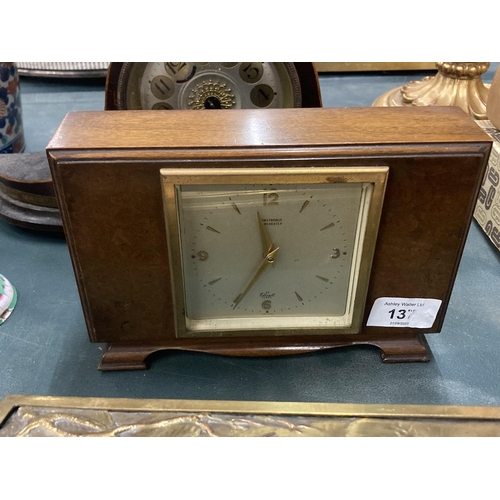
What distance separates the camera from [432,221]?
93 centimetres

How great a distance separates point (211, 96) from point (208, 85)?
3cm

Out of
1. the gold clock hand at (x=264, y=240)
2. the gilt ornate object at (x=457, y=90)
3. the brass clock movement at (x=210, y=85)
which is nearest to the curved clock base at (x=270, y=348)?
the gold clock hand at (x=264, y=240)

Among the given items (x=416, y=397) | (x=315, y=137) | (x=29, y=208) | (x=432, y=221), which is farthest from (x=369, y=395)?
(x=29, y=208)

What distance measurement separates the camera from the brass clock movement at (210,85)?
3.91 feet

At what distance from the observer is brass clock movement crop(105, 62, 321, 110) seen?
1192mm

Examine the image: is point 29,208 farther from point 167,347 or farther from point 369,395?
point 369,395

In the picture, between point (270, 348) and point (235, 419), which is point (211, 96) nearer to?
point (270, 348)

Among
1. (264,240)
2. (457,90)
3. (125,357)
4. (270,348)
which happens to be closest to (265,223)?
(264,240)

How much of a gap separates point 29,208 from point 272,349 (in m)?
0.76

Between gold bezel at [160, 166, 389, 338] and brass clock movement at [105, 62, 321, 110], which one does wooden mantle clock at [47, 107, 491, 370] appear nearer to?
gold bezel at [160, 166, 389, 338]

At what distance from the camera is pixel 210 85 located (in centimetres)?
122

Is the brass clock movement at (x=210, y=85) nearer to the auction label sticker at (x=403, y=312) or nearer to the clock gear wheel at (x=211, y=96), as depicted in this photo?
the clock gear wheel at (x=211, y=96)

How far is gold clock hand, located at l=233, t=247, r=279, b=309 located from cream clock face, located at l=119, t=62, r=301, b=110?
0.43m

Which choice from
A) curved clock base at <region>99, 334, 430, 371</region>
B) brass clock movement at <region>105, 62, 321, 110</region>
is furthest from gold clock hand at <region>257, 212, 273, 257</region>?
brass clock movement at <region>105, 62, 321, 110</region>
